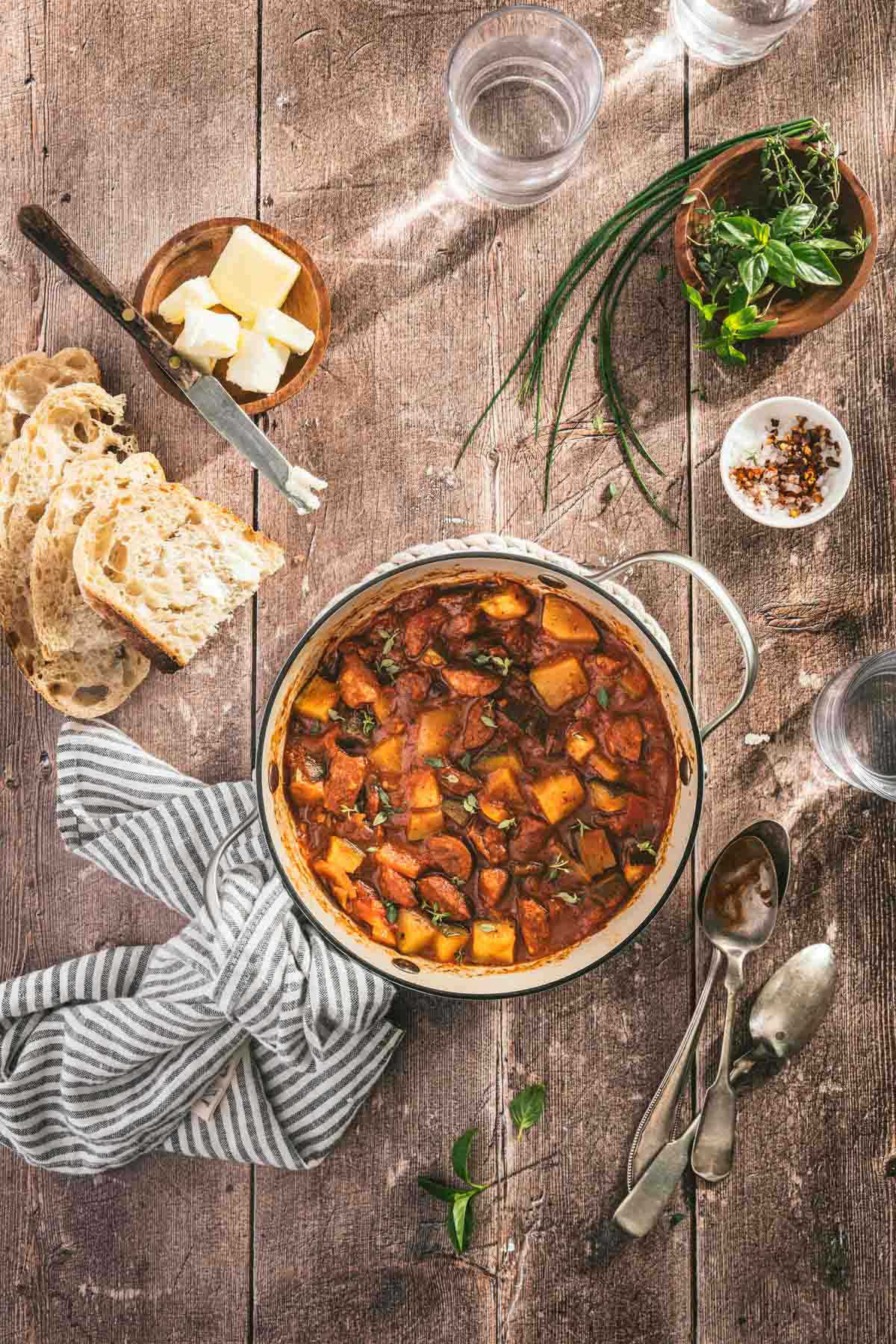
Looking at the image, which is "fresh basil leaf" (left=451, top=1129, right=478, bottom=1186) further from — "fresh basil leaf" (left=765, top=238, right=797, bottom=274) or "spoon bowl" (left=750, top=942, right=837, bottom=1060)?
"fresh basil leaf" (left=765, top=238, right=797, bottom=274)

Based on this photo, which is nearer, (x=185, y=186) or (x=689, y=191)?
(x=689, y=191)

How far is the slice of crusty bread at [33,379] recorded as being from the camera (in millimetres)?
2543

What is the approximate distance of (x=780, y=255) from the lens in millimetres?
2242

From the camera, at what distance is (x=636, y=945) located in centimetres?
255

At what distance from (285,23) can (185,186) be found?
0.49m

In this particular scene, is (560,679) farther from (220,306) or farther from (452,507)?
(220,306)

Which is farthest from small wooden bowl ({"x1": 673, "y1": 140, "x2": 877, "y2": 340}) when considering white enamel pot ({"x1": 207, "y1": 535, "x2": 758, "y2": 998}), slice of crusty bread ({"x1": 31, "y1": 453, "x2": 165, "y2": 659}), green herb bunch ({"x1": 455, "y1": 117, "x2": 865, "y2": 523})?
slice of crusty bread ({"x1": 31, "y1": 453, "x2": 165, "y2": 659})

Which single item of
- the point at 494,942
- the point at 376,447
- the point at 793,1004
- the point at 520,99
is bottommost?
the point at 793,1004

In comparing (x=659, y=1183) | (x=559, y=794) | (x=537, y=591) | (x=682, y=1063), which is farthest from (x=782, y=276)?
(x=659, y=1183)

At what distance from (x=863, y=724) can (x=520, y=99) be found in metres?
1.79

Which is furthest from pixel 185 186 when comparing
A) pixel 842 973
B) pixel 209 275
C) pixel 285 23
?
pixel 842 973

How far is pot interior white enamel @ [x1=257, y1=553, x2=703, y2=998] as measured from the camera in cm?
211

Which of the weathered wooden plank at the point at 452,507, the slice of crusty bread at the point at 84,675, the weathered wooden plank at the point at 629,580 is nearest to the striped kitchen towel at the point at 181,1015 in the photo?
the slice of crusty bread at the point at 84,675

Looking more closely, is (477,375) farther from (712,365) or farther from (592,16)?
(592,16)
